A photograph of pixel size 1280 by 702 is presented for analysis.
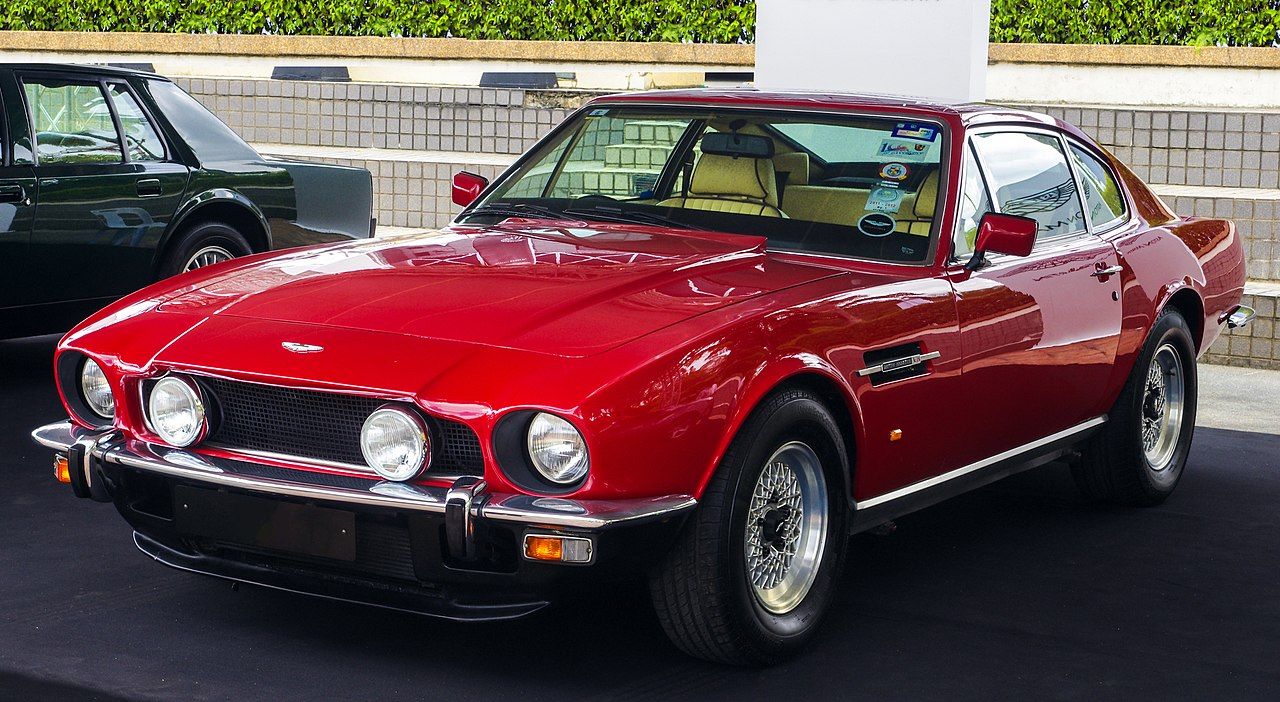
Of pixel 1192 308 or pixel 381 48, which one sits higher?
pixel 381 48

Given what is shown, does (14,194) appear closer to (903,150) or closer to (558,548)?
(903,150)

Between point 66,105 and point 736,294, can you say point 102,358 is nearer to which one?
point 736,294

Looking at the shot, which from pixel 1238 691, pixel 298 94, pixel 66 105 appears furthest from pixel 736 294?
pixel 298 94

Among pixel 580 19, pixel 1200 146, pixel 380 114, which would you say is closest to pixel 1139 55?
pixel 1200 146

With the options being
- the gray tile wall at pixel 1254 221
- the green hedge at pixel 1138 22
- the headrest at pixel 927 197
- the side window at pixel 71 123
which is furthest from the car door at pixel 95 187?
the green hedge at pixel 1138 22

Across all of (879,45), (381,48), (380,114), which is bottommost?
(380,114)

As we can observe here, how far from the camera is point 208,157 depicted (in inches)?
292

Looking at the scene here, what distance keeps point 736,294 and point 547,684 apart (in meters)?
0.98

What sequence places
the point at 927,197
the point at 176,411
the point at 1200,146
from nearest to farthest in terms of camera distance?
the point at 176,411 → the point at 927,197 → the point at 1200,146

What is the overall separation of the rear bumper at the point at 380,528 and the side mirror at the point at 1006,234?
138cm

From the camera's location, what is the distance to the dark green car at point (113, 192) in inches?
260

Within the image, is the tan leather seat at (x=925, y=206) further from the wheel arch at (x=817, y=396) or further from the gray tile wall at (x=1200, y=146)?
the gray tile wall at (x=1200, y=146)

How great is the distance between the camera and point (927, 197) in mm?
4465

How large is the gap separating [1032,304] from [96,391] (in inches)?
97.9
